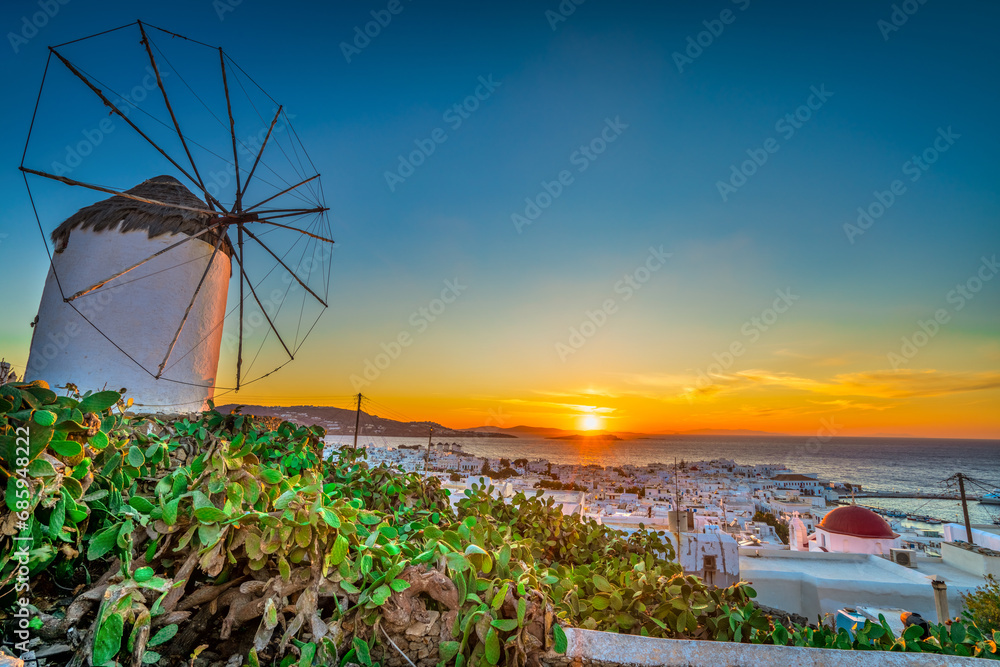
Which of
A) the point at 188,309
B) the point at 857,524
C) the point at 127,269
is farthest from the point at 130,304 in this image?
the point at 857,524

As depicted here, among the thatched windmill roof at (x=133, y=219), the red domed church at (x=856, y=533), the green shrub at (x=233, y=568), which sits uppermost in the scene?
the thatched windmill roof at (x=133, y=219)

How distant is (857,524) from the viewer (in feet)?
60.4

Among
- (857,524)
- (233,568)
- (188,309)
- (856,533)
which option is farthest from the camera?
(857,524)

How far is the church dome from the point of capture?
706 inches

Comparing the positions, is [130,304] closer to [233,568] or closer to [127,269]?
[127,269]

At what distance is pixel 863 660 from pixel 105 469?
2.58 metres

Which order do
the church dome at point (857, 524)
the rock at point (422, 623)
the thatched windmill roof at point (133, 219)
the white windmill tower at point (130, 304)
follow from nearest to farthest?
the rock at point (422, 623), the white windmill tower at point (130, 304), the thatched windmill roof at point (133, 219), the church dome at point (857, 524)

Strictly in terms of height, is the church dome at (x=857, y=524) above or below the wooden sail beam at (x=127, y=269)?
below

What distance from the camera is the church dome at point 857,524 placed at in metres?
17.9

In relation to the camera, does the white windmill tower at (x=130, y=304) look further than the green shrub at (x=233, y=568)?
Yes

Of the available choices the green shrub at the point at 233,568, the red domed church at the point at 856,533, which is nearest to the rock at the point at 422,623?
the green shrub at the point at 233,568

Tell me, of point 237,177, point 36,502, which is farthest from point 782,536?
point 36,502

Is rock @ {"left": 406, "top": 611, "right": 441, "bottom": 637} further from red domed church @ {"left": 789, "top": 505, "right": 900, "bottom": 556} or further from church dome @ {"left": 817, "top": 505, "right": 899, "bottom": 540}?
church dome @ {"left": 817, "top": 505, "right": 899, "bottom": 540}

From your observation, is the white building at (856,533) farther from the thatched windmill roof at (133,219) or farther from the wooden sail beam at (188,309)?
the thatched windmill roof at (133,219)
